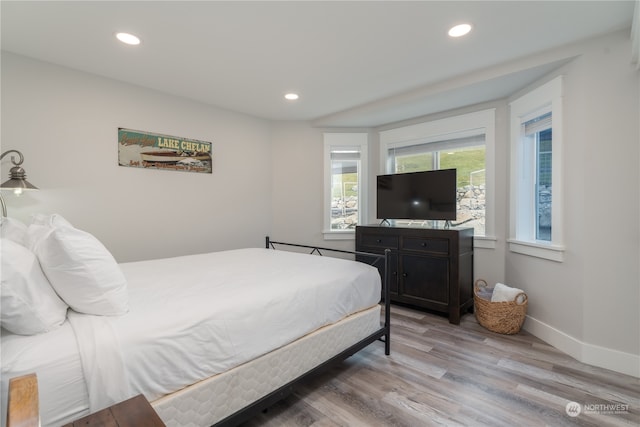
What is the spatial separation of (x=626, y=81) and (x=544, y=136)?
785 millimetres

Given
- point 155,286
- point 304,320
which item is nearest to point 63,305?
point 155,286

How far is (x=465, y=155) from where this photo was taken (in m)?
3.70

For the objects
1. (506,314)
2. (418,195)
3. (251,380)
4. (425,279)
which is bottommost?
(506,314)

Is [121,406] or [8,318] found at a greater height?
[8,318]

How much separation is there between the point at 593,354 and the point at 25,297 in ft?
11.4

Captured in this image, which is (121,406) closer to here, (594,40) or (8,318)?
(8,318)

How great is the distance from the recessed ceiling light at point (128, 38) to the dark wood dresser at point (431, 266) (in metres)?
2.97

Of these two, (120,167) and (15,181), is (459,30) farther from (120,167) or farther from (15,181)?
Answer: (15,181)

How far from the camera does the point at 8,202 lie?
2.48m

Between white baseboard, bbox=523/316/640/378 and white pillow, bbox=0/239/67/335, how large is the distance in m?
3.36

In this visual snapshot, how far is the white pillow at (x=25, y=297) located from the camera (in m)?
1.02

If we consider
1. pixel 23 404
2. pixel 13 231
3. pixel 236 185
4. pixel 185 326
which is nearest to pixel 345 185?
pixel 236 185

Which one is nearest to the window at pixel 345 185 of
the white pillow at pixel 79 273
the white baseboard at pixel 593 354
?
the white baseboard at pixel 593 354

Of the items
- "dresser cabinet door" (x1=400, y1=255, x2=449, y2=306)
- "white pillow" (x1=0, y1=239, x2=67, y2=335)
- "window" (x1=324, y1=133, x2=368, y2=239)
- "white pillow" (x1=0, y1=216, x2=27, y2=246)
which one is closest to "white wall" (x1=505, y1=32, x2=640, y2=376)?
"dresser cabinet door" (x1=400, y1=255, x2=449, y2=306)
